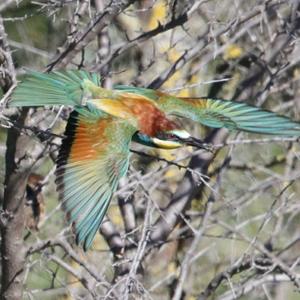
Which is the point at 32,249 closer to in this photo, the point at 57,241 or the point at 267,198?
the point at 57,241

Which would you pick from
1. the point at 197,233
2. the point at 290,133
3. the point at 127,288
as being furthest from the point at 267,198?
the point at 127,288

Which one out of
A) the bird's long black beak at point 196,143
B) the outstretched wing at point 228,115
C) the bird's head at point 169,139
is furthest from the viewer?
the outstretched wing at point 228,115

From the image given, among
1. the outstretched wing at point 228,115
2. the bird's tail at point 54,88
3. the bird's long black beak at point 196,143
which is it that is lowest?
the outstretched wing at point 228,115

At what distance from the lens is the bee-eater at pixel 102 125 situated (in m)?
2.79

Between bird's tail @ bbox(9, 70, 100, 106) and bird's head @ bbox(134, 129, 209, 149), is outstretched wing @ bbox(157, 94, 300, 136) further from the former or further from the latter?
bird's tail @ bbox(9, 70, 100, 106)

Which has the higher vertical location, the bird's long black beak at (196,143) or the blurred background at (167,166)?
the bird's long black beak at (196,143)

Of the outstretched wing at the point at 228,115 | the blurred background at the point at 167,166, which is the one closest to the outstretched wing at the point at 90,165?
the blurred background at the point at 167,166

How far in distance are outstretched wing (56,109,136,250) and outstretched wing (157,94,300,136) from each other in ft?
0.87

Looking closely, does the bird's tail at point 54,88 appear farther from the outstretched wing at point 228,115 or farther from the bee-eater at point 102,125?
the outstretched wing at point 228,115

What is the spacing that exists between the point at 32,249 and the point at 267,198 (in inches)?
113

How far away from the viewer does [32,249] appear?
338 centimetres

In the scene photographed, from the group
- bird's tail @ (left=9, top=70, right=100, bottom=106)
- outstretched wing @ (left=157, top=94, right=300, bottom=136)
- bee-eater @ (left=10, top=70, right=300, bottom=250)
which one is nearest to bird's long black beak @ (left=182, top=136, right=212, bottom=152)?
bee-eater @ (left=10, top=70, right=300, bottom=250)

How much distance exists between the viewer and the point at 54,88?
3037mm

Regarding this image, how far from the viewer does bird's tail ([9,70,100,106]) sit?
2887 millimetres
